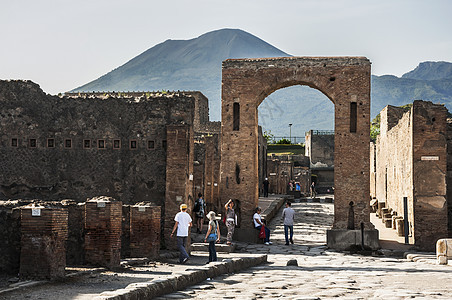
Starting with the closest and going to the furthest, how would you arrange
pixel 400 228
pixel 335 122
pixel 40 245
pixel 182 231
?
1. pixel 40 245
2. pixel 182 231
3. pixel 335 122
4. pixel 400 228

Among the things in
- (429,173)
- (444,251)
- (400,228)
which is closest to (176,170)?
(444,251)

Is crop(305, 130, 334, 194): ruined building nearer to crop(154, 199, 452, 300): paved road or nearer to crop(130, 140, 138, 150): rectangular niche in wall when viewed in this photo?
crop(154, 199, 452, 300): paved road

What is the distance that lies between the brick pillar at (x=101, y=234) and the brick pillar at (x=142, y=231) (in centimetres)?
129

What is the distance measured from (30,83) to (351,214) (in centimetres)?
900

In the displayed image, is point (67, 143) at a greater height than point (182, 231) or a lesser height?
greater

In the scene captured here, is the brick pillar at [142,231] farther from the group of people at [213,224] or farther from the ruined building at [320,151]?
the ruined building at [320,151]

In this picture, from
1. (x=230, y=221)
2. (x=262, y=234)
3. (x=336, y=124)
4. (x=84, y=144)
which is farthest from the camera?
(x=336, y=124)

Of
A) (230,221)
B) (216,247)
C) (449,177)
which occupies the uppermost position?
(449,177)

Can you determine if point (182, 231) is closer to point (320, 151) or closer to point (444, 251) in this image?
point (444, 251)

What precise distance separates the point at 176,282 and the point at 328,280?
2691 mm

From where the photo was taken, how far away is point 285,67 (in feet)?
60.8

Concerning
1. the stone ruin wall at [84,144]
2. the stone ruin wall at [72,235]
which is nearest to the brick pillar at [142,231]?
the stone ruin wall at [72,235]

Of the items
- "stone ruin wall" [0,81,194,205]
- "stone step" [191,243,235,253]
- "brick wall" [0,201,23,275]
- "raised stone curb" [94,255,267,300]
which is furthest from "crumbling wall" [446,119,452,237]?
"brick wall" [0,201,23,275]

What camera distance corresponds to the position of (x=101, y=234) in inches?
421
